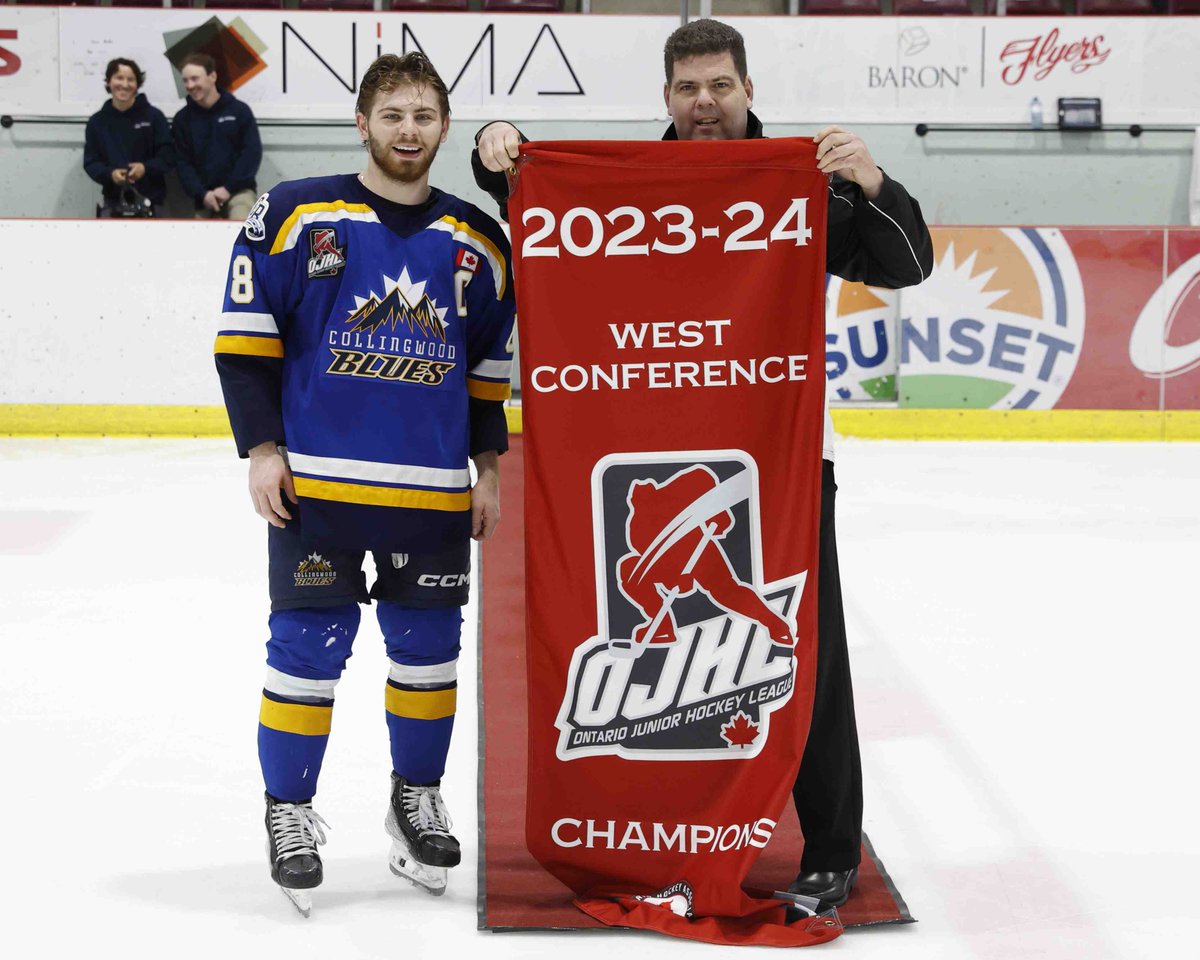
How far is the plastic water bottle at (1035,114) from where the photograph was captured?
10062 millimetres

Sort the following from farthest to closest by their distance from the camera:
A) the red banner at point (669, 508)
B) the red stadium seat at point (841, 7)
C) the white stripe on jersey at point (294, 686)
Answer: the red stadium seat at point (841, 7), the white stripe on jersey at point (294, 686), the red banner at point (669, 508)

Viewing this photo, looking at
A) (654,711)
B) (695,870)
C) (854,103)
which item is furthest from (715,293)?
(854,103)

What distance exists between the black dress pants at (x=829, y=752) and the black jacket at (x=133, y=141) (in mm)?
7614

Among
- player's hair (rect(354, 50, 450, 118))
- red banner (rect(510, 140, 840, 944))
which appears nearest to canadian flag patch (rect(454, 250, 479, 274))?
red banner (rect(510, 140, 840, 944))

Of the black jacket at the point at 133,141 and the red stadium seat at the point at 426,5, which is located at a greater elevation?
the red stadium seat at the point at 426,5

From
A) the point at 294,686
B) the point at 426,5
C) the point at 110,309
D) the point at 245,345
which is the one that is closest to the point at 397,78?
the point at 245,345

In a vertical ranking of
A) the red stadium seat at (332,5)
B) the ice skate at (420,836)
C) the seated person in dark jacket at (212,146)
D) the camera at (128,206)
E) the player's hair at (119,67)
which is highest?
the red stadium seat at (332,5)

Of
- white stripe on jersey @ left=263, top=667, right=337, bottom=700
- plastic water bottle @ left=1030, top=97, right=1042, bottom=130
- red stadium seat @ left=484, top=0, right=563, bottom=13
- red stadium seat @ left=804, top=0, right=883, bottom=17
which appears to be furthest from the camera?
red stadium seat @ left=804, top=0, right=883, bottom=17

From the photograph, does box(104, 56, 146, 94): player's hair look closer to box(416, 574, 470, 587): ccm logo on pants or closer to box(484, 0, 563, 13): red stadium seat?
box(484, 0, 563, 13): red stadium seat

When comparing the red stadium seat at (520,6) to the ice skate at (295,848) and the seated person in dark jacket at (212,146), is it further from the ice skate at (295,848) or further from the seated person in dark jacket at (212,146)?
the ice skate at (295,848)

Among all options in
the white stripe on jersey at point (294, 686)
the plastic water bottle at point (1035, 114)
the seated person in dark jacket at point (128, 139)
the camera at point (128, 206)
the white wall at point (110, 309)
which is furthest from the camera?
the plastic water bottle at point (1035, 114)

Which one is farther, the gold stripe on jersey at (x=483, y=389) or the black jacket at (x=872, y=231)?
the gold stripe on jersey at (x=483, y=389)

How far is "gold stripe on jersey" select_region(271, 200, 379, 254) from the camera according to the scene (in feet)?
7.73

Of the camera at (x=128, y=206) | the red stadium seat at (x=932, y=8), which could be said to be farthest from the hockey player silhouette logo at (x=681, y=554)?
the red stadium seat at (x=932, y=8)
